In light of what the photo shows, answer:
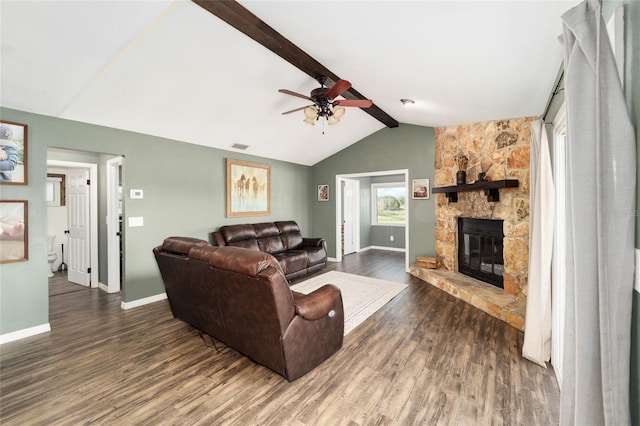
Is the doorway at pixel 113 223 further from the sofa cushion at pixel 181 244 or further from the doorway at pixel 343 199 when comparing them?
the doorway at pixel 343 199

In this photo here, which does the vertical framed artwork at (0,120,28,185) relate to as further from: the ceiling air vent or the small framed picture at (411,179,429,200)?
the small framed picture at (411,179,429,200)

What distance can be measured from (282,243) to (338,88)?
3511 millimetres

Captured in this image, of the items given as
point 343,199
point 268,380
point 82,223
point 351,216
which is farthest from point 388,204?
point 82,223

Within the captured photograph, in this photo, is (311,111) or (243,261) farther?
(311,111)

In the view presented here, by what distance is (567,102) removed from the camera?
1051 millimetres

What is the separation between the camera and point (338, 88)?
2785 mm

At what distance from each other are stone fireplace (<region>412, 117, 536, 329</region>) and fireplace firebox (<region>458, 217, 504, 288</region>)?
4.0 inches

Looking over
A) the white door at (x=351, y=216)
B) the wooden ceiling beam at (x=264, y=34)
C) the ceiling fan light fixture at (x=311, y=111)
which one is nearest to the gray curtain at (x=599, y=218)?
the wooden ceiling beam at (x=264, y=34)

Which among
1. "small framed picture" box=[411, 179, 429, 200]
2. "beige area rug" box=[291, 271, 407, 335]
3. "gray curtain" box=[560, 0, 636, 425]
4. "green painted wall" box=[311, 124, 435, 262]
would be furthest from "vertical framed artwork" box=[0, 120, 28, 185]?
"small framed picture" box=[411, 179, 429, 200]

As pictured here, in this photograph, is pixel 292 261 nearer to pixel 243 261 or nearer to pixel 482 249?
pixel 243 261

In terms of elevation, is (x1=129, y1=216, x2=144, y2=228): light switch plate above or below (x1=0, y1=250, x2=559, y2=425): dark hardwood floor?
above

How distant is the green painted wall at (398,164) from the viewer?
17.5 ft

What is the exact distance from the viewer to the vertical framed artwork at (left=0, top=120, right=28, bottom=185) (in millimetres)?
2809

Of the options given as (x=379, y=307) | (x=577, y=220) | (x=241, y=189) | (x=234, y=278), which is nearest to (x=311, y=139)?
(x=241, y=189)
